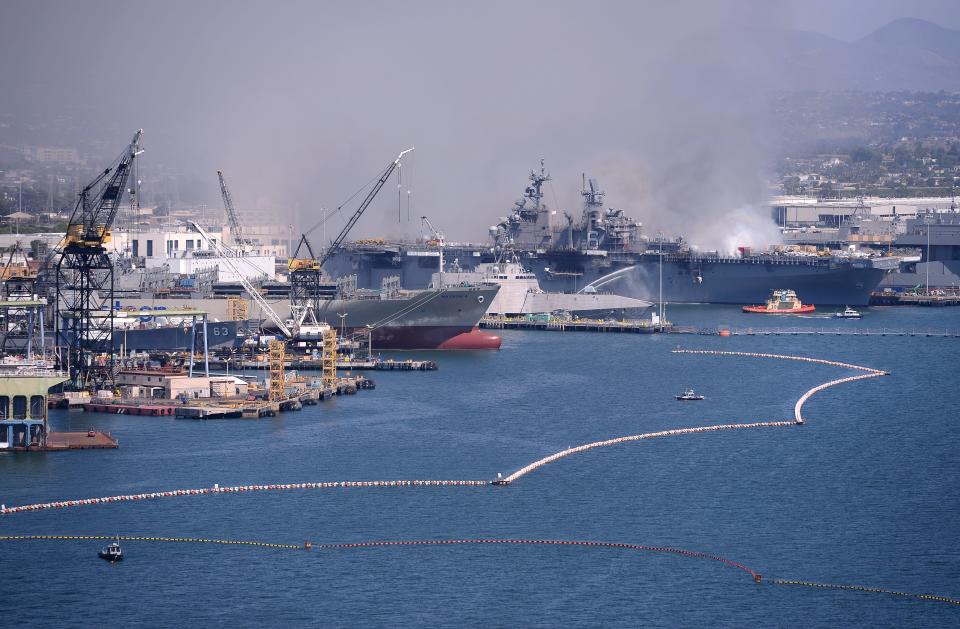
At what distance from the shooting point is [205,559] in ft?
86.5

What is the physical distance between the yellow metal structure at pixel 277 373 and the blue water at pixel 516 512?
1.18 meters

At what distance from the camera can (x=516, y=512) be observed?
97.3ft

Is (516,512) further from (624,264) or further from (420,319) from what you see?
(624,264)

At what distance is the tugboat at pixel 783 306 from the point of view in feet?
244

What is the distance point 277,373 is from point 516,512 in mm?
14822

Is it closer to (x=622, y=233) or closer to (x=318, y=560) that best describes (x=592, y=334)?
(x=622, y=233)

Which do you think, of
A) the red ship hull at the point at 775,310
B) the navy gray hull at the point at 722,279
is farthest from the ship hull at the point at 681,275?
the red ship hull at the point at 775,310

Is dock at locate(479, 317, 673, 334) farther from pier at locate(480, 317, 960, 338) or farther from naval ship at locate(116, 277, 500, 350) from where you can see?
naval ship at locate(116, 277, 500, 350)

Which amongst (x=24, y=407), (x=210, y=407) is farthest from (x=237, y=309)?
(x=24, y=407)

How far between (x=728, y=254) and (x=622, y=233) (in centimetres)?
565

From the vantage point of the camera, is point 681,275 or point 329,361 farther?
point 681,275

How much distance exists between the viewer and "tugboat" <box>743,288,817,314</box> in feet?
244

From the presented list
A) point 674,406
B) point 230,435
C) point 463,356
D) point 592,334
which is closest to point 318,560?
point 230,435

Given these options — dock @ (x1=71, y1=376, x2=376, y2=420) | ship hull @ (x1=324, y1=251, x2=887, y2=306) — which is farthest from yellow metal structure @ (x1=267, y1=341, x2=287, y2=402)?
ship hull @ (x1=324, y1=251, x2=887, y2=306)
